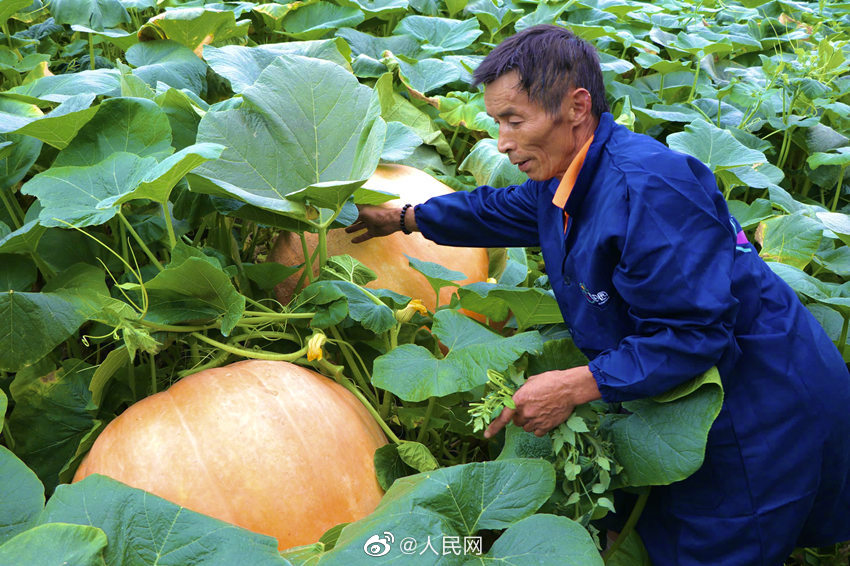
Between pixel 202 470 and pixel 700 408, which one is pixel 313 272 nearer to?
pixel 202 470

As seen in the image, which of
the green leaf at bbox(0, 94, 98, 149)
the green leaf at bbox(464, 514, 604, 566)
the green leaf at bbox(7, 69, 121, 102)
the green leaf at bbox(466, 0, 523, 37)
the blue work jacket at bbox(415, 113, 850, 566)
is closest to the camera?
the green leaf at bbox(464, 514, 604, 566)

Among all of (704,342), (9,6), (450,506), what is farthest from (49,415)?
(9,6)

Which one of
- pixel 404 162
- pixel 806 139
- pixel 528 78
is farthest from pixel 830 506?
pixel 806 139

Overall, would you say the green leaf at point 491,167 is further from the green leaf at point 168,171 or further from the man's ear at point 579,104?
the green leaf at point 168,171

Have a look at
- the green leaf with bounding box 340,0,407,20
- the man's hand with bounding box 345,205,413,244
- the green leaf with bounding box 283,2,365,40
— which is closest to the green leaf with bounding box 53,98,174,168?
the man's hand with bounding box 345,205,413,244

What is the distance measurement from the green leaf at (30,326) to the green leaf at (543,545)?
0.73 meters

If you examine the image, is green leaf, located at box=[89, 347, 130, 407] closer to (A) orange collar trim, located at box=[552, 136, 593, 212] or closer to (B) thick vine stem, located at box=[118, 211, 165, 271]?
(B) thick vine stem, located at box=[118, 211, 165, 271]

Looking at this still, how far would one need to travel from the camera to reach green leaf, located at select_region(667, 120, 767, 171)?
1965 mm

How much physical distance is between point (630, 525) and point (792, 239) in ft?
2.83

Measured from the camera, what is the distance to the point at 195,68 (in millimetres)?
1931

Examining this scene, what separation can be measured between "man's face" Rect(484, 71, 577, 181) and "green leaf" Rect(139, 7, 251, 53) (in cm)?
100

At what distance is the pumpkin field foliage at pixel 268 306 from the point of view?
104cm

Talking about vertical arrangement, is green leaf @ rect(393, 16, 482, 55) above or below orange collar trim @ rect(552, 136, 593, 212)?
below

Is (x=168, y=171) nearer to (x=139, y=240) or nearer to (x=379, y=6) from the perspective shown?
(x=139, y=240)
